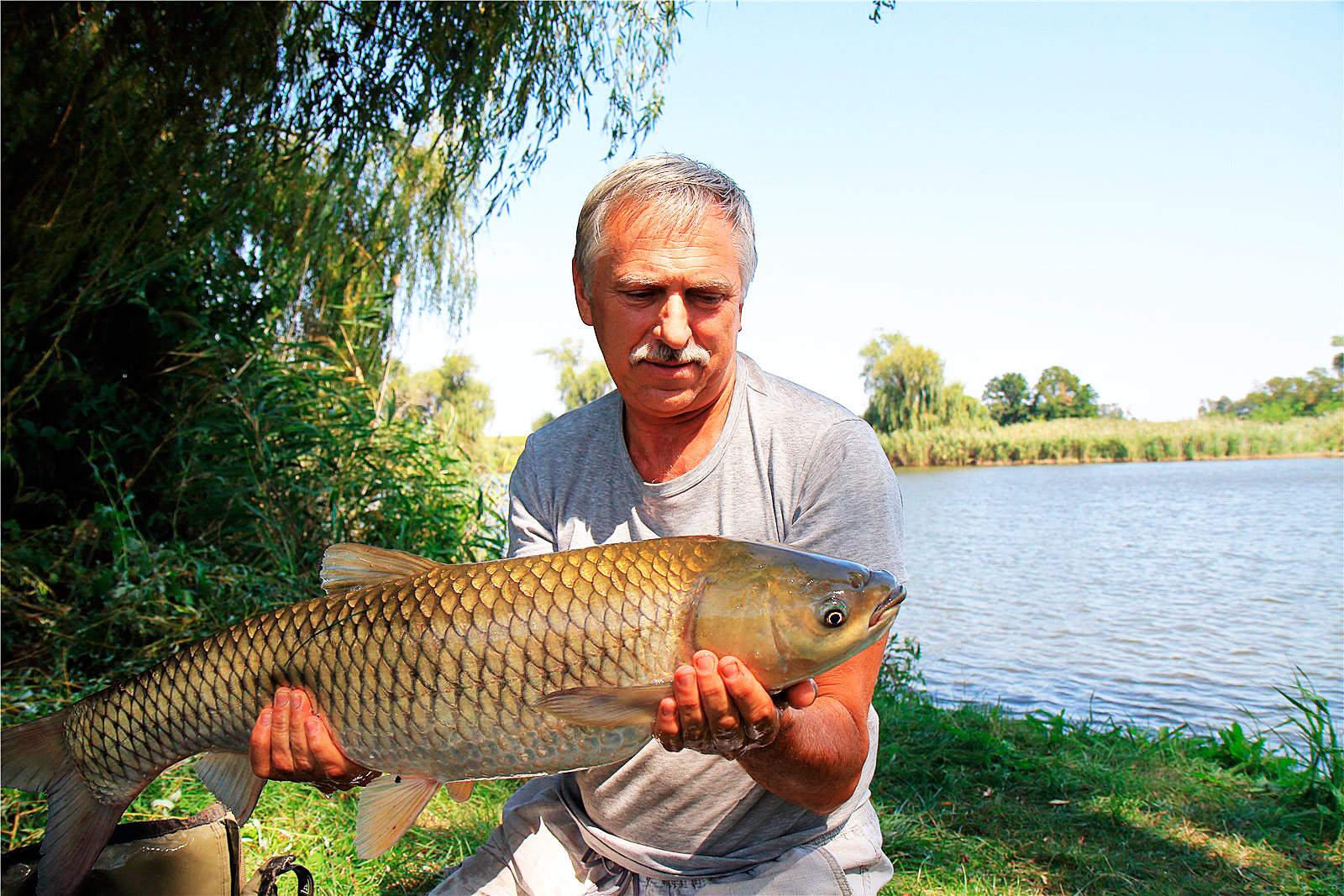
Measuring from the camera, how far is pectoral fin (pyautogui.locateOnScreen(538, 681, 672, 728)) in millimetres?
1380

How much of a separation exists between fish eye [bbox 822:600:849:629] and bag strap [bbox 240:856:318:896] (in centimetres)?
125

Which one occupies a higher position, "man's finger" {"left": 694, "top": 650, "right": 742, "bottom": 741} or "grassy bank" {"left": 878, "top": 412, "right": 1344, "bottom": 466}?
"grassy bank" {"left": 878, "top": 412, "right": 1344, "bottom": 466}

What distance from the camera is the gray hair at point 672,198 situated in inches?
70.9

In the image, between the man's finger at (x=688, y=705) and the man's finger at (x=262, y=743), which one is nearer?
the man's finger at (x=688, y=705)

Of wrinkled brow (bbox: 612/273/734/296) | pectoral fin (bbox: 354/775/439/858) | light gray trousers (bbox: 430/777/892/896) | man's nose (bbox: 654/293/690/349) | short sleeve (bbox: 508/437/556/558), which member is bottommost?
light gray trousers (bbox: 430/777/892/896)

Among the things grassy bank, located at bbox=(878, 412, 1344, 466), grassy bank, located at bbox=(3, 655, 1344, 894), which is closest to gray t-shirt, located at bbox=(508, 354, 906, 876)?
grassy bank, located at bbox=(3, 655, 1344, 894)

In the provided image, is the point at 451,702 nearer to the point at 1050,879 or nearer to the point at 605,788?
the point at 605,788

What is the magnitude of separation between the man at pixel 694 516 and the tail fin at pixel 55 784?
341 millimetres

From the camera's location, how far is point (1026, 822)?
10.7 ft

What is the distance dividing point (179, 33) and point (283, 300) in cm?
141

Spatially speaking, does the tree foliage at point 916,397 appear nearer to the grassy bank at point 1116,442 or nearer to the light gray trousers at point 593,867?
the grassy bank at point 1116,442

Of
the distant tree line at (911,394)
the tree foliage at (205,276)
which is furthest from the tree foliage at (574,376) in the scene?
the tree foliage at (205,276)

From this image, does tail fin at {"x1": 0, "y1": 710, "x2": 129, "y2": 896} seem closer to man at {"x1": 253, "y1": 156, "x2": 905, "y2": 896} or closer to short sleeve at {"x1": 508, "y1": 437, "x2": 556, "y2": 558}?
man at {"x1": 253, "y1": 156, "x2": 905, "y2": 896}

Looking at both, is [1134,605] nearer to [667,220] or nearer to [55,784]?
[667,220]
